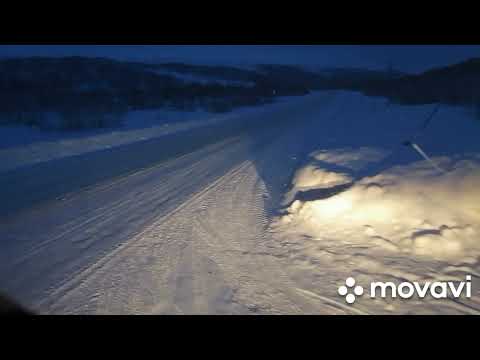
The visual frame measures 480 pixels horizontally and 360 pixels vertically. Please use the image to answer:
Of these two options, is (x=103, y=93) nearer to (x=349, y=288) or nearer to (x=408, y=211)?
(x=408, y=211)

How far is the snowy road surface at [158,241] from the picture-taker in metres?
3.02

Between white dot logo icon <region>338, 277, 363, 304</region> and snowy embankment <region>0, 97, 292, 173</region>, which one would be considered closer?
white dot logo icon <region>338, 277, 363, 304</region>

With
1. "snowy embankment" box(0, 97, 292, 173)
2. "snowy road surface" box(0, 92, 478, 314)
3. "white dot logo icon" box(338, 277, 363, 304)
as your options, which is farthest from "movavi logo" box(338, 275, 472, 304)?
"snowy embankment" box(0, 97, 292, 173)

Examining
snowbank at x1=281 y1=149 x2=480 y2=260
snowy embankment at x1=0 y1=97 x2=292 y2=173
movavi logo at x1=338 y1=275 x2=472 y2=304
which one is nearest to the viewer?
movavi logo at x1=338 y1=275 x2=472 y2=304

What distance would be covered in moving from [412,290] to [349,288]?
0.62 metres

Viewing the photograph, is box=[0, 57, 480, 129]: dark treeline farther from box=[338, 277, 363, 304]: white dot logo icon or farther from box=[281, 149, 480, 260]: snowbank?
box=[338, 277, 363, 304]: white dot logo icon

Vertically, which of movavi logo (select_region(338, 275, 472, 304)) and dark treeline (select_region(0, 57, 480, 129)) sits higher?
dark treeline (select_region(0, 57, 480, 129))

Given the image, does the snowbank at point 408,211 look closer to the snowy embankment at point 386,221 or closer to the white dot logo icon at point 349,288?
the snowy embankment at point 386,221

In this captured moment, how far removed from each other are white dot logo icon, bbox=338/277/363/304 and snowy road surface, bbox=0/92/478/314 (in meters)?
0.09

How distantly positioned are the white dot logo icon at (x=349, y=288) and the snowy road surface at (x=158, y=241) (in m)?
0.09

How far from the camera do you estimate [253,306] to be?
2.93m

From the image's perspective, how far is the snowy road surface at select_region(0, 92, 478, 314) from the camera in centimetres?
302

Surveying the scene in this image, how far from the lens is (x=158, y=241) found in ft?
13.4
